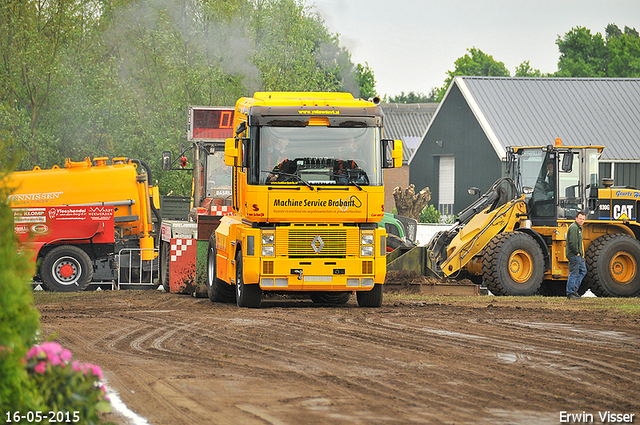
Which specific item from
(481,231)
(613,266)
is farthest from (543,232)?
(613,266)

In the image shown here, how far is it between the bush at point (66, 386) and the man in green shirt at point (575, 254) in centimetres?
1435

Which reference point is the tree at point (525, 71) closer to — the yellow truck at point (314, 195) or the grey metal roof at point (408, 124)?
the grey metal roof at point (408, 124)

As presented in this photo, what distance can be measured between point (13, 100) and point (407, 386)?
94.1 feet

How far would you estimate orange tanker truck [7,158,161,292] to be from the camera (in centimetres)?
1981

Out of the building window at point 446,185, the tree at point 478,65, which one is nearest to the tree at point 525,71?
the tree at point 478,65

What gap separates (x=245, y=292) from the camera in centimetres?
1497

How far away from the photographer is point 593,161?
1988cm

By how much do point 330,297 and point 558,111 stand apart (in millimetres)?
26990

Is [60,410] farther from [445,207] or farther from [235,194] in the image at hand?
[445,207]

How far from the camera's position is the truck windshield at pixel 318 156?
46.9 ft

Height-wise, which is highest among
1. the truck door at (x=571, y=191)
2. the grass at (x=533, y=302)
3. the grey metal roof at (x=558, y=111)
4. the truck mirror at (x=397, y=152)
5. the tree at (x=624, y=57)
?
the tree at (x=624, y=57)

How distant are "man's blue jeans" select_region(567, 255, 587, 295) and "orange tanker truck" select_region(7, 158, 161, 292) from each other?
31.0ft

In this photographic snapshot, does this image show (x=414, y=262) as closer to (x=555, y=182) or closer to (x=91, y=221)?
(x=555, y=182)

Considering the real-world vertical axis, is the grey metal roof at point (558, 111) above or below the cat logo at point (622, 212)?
above
